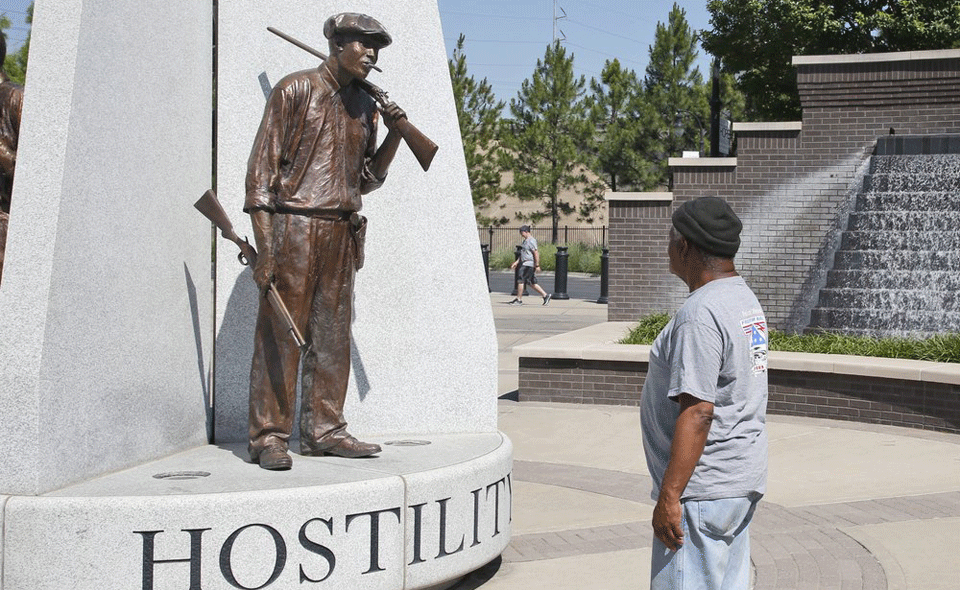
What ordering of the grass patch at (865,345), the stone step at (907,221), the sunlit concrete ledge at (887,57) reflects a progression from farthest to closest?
1. the sunlit concrete ledge at (887,57)
2. the stone step at (907,221)
3. the grass patch at (865,345)

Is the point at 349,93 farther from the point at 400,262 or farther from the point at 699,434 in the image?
the point at 699,434

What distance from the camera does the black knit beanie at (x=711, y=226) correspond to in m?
3.71

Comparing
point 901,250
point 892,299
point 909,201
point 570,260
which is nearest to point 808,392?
point 892,299

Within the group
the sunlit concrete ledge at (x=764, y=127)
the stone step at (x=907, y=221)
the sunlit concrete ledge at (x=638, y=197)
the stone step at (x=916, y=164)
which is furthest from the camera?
the sunlit concrete ledge at (x=638, y=197)

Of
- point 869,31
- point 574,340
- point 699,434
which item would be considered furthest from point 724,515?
point 869,31

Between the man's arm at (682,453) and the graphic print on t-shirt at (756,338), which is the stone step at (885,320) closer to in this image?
the graphic print on t-shirt at (756,338)

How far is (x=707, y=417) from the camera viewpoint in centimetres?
350

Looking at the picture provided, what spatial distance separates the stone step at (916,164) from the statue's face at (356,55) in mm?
11149

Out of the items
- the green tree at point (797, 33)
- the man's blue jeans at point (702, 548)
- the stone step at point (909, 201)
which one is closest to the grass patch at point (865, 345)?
the stone step at point (909, 201)

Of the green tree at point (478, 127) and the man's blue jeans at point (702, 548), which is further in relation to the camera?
the green tree at point (478, 127)

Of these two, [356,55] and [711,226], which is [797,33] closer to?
[356,55]

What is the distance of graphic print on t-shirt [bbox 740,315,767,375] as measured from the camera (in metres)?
3.65

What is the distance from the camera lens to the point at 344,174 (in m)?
5.58

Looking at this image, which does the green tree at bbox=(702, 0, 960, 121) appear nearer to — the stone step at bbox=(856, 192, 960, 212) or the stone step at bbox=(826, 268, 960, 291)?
the stone step at bbox=(856, 192, 960, 212)
